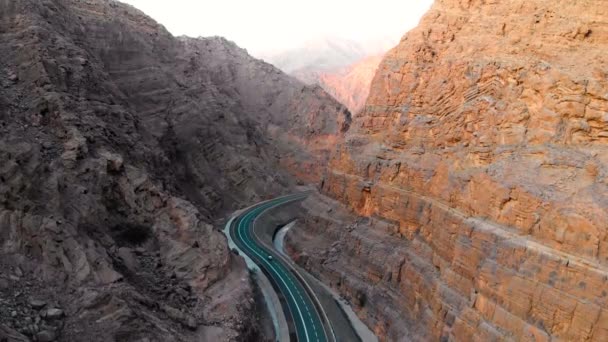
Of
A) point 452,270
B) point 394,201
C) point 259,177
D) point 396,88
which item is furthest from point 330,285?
point 259,177

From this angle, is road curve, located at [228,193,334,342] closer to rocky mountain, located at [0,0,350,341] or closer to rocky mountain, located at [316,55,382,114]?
rocky mountain, located at [0,0,350,341]

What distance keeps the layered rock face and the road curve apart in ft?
10.9

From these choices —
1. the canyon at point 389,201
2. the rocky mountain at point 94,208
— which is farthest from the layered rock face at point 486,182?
the rocky mountain at point 94,208

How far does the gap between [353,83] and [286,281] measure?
119354 mm

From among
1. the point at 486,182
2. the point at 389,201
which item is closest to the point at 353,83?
the point at 389,201

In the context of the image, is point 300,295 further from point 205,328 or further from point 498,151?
point 498,151

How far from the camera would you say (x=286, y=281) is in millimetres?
42656

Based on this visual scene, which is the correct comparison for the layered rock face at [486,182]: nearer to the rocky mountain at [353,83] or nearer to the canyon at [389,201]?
the canyon at [389,201]

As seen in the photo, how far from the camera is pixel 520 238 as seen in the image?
2422 cm

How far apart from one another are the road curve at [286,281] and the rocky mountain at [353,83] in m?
95.3

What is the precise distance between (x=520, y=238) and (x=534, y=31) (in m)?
14.0

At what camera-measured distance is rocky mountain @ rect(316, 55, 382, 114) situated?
150m

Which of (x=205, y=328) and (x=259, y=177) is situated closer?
(x=205, y=328)

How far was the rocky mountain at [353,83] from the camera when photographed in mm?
149625
